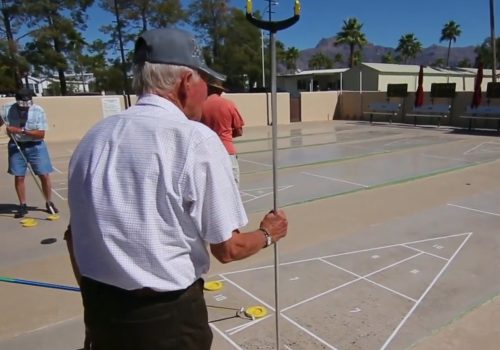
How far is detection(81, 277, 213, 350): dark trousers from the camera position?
1362 mm

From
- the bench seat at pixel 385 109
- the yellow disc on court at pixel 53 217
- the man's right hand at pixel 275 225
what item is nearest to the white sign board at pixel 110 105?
the yellow disc on court at pixel 53 217

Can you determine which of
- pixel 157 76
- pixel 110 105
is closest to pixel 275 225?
pixel 157 76

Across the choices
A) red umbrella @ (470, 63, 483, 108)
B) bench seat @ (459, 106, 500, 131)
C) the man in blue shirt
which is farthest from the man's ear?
red umbrella @ (470, 63, 483, 108)

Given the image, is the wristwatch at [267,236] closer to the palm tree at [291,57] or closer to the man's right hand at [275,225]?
the man's right hand at [275,225]

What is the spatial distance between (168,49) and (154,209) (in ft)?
1.78

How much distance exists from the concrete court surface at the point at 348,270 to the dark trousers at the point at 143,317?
1.58 metres

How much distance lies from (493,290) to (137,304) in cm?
336

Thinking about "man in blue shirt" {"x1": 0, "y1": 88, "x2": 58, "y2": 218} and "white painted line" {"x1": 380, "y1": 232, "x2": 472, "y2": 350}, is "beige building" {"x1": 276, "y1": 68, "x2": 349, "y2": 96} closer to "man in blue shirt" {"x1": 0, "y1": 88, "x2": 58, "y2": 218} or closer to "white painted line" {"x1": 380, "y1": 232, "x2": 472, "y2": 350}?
"man in blue shirt" {"x1": 0, "y1": 88, "x2": 58, "y2": 218}

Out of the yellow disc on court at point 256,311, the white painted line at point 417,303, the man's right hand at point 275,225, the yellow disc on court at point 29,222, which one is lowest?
the white painted line at point 417,303

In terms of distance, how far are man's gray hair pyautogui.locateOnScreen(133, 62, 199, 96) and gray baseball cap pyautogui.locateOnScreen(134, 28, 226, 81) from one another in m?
0.02

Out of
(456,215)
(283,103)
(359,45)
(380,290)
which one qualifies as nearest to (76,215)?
(380,290)

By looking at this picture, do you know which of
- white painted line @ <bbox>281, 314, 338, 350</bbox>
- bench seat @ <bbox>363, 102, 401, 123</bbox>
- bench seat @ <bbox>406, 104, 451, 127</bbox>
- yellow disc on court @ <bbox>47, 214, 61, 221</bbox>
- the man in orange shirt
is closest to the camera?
white painted line @ <bbox>281, 314, 338, 350</bbox>

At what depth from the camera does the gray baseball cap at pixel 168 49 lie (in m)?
1.40

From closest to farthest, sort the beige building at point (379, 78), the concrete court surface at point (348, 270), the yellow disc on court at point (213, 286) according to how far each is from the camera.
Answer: the concrete court surface at point (348, 270), the yellow disc on court at point (213, 286), the beige building at point (379, 78)
